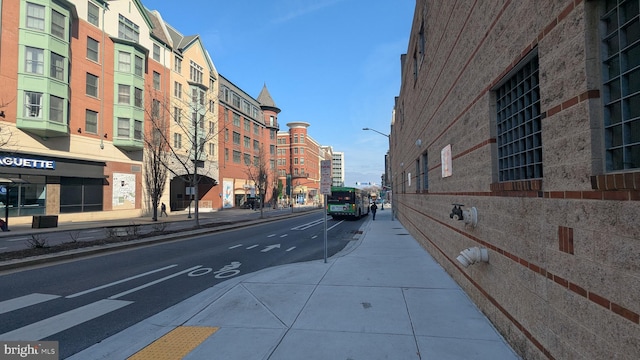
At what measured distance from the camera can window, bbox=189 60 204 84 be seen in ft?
143

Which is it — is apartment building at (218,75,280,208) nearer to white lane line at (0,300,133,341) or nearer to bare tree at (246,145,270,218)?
bare tree at (246,145,270,218)

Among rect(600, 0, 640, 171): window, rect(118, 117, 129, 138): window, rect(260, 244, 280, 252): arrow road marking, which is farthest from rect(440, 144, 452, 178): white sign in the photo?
rect(118, 117, 129, 138): window

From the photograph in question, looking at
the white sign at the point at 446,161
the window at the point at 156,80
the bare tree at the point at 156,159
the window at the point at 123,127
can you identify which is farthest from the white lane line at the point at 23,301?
the window at the point at 156,80

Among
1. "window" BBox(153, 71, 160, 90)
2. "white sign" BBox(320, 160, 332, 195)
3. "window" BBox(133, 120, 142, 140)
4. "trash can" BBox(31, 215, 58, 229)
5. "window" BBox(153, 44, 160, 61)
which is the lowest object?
"trash can" BBox(31, 215, 58, 229)

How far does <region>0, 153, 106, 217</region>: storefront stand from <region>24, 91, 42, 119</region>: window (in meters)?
2.97

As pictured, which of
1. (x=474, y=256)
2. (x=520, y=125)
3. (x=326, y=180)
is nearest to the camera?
(x=520, y=125)

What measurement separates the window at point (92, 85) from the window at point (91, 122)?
1.64 meters

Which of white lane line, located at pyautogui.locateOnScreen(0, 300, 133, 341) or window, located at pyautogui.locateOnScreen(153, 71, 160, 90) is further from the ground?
window, located at pyautogui.locateOnScreen(153, 71, 160, 90)

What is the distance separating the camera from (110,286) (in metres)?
7.58

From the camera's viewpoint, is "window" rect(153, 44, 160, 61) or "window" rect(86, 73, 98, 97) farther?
"window" rect(153, 44, 160, 61)

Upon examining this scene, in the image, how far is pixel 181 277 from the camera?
8500mm

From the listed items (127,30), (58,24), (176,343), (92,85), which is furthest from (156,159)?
(176,343)

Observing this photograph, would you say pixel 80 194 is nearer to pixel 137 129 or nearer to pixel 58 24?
pixel 137 129

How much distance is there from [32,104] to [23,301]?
2411cm
